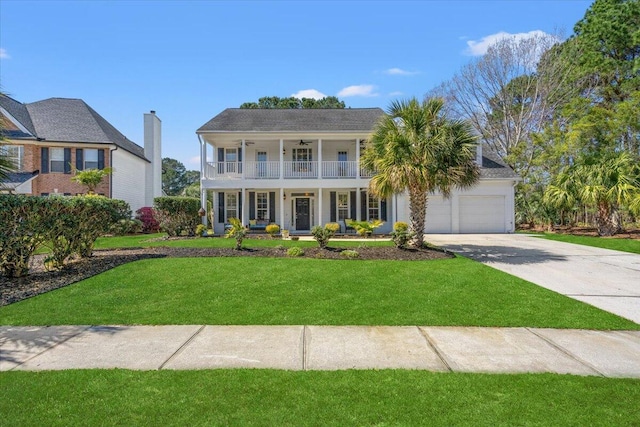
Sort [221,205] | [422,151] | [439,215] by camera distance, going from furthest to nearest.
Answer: [221,205] → [439,215] → [422,151]

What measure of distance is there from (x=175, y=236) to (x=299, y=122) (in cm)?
942

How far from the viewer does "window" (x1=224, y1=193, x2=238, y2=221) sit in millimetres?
20516

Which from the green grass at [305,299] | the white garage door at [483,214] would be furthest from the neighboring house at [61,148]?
the white garage door at [483,214]

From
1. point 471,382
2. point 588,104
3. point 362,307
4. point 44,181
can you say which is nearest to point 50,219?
point 362,307

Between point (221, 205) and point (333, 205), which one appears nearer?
point (221, 205)

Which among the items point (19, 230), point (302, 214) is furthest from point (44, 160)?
point (19, 230)

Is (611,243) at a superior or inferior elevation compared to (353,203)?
inferior

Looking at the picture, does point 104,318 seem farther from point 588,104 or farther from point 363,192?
point 588,104

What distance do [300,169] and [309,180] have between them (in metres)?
1.76

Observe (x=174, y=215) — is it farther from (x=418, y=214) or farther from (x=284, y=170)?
(x=418, y=214)

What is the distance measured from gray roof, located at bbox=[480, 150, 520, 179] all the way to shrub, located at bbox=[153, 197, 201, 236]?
1539 centimetres

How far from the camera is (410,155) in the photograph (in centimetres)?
1132

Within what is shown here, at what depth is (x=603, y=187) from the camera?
16938 mm

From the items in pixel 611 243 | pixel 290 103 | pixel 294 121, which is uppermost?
pixel 290 103
